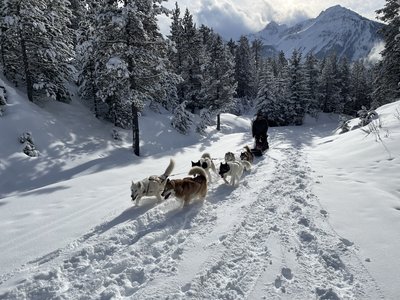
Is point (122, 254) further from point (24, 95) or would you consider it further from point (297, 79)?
point (297, 79)

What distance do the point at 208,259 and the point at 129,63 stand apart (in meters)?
14.9

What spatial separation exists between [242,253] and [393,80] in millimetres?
26154

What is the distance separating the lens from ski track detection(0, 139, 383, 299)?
→ 14.2 feet

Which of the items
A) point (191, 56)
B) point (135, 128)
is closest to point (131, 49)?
point (135, 128)

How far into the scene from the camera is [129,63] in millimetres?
17594

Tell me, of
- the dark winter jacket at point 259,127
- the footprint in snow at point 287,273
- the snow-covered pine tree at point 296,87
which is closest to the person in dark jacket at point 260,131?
the dark winter jacket at point 259,127

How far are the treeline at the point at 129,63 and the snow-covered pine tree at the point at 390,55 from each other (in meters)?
0.08

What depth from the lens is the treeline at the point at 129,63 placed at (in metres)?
17.1

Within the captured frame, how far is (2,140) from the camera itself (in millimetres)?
15430

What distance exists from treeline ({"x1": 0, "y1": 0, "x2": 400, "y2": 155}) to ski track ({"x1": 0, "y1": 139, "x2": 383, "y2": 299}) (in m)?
11.8

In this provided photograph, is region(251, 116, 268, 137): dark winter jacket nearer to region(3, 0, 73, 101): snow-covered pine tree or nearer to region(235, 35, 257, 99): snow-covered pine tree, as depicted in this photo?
region(3, 0, 73, 101): snow-covered pine tree

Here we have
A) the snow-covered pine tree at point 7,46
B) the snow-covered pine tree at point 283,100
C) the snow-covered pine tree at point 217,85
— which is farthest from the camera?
the snow-covered pine tree at point 283,100

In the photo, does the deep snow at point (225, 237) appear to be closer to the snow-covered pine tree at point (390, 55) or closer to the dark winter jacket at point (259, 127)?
the dark winter jacket at point (259, 127)

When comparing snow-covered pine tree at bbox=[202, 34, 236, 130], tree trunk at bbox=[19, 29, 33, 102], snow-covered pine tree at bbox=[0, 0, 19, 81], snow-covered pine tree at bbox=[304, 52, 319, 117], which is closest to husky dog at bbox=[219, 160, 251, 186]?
snow-covered pine tree at bbox=[0, 0, 19, 81]
